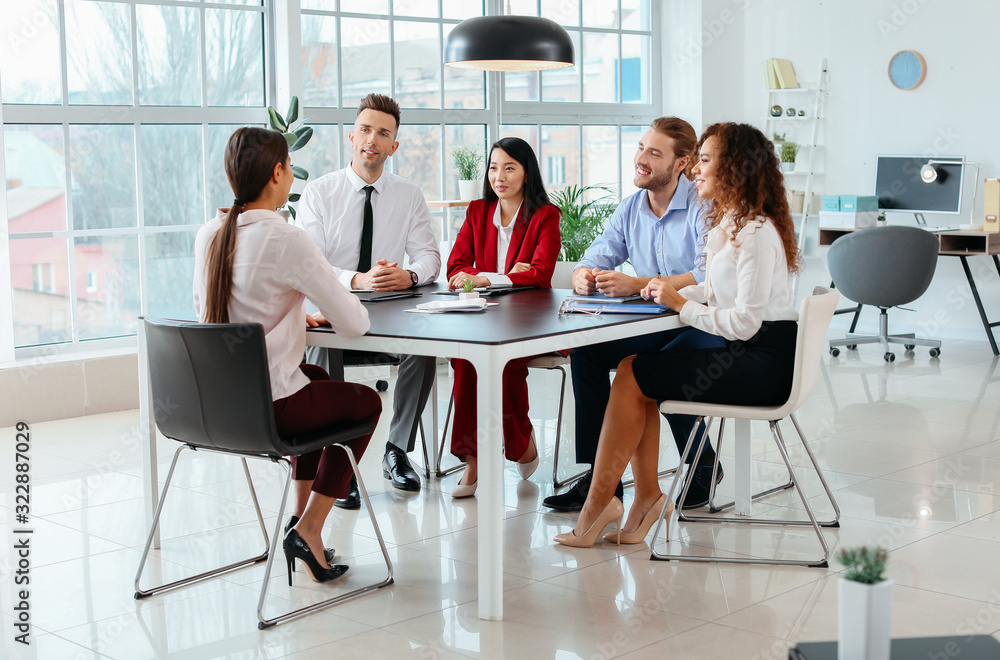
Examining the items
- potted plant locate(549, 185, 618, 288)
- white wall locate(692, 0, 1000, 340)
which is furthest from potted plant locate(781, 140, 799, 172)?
potted plant locate(549, 185, 618, 288)

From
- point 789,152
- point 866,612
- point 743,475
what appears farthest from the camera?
point 789,152

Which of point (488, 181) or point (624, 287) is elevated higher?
point (488, 181)

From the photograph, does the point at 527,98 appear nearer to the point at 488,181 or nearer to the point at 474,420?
the point at 488,181

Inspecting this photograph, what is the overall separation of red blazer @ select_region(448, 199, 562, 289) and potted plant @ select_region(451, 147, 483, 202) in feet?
8.24

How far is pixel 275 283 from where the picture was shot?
2.59 m

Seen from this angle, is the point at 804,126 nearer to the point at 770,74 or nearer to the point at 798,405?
the point at 770,74

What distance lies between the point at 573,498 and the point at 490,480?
1.02 metres

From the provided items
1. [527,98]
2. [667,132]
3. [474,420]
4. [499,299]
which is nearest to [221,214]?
[499,299]

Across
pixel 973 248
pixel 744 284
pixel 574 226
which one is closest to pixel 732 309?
pixel 744 284

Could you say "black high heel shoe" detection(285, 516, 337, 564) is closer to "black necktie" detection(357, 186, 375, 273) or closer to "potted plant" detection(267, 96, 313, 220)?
"black necktie" detection(357, 186, 375, 273)

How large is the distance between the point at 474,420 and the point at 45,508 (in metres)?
1.46

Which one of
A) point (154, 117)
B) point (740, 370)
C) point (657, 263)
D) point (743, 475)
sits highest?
point (154, 117)

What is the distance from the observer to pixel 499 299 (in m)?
3.42

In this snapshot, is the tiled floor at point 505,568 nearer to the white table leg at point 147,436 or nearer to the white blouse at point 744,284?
the white table leg at point 147,436
